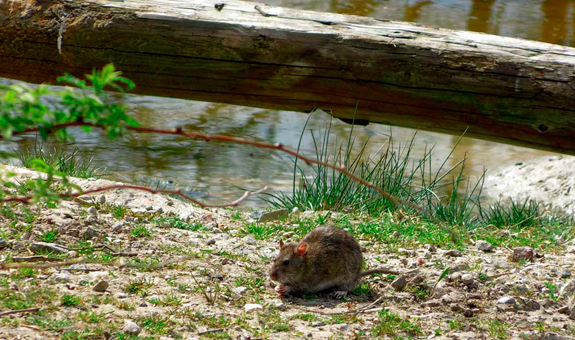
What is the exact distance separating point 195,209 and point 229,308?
2.33 metres

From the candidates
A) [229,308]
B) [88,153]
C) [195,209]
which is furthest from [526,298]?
[88,153]

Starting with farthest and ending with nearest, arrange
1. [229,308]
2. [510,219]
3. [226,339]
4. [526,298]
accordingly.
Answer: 1. [510,219]
2. [526,298]
3. [229,308]
4. [226,339]

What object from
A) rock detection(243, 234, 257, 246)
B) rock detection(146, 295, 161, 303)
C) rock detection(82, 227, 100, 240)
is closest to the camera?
rock detection(146, 295, 161, 303)

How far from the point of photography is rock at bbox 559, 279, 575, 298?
15.4 feet

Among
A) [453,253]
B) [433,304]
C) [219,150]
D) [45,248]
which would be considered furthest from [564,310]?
[219,150]

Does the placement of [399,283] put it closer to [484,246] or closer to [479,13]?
[484,246]

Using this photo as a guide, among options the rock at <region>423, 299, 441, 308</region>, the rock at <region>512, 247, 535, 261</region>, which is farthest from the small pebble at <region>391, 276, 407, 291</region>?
the rock at <region>512, 247, 535, 261</region>

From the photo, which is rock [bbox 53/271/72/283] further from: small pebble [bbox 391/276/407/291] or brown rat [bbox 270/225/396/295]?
small pebble [bbox 391/276/407/291]

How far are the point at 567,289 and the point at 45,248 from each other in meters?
3.40

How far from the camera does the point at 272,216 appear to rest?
6.37 metres

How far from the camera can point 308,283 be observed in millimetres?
4801

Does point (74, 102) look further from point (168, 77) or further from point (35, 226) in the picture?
point (168, 77)

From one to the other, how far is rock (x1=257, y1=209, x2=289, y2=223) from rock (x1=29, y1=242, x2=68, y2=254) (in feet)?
6.44

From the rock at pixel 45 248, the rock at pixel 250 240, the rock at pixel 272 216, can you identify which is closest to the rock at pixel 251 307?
the rock at pixel 250 240
